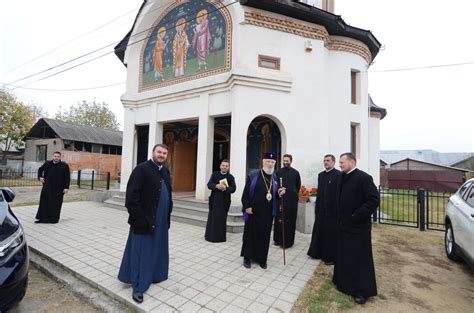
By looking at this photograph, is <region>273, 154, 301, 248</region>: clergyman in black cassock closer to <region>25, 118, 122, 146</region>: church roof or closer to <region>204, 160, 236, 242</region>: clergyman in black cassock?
<region>204, 160, 236, 242</region>: clergyman in black cassock

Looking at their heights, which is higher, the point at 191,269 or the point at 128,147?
the point at 128,147

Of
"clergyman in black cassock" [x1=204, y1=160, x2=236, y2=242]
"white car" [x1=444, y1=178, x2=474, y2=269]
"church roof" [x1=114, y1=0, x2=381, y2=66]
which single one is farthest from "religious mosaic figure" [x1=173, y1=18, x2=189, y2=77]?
"white car" [x1=444, y1=178, x2=474, y2=269]

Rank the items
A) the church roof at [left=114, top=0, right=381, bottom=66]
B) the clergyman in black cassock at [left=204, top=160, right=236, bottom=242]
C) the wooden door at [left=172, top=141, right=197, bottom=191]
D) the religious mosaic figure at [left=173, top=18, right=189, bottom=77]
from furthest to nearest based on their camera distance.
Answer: the wooden door at [left=172, top=141, right=197, bottom=191], the religious mosaic figure at [left=173, top=18, right=189, bottom=77], the church roof at [left=114, top=0, right=381, bottom=66], the clergyman in black cassock at [left=204, top=160, right=236, bottom=242]

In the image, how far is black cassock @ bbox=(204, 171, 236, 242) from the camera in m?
5.97

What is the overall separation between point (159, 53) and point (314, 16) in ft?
20.5

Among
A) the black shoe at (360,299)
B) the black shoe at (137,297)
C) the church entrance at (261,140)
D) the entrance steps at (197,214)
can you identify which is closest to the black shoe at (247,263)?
the black shoe at (360,299)

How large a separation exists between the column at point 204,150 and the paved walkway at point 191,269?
1706 millimetres

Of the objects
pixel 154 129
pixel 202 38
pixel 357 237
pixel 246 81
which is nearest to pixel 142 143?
pixel 154 129

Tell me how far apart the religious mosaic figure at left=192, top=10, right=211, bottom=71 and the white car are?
8002 millimetres

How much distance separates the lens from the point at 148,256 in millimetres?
3463

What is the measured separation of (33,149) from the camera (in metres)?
27.6

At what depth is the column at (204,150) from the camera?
8719 mm

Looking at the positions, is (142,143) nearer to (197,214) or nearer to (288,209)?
(197,214)

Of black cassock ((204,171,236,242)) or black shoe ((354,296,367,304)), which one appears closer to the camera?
black shoe ((354,296,367,304))
